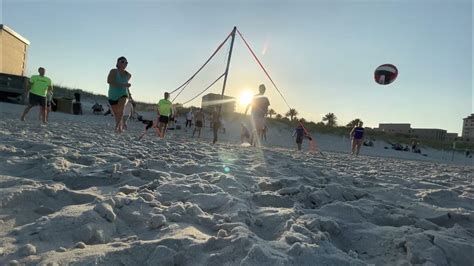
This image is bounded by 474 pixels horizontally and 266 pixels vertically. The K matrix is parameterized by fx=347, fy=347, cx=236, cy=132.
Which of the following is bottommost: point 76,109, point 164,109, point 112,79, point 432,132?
point 76,109

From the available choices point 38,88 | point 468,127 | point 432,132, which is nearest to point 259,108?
point 38,88

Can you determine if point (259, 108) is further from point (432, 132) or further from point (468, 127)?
point (468, 127)

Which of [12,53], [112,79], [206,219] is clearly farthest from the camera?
[12,53]

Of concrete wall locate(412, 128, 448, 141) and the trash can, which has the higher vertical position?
concrete wall locate(412, 128, 448, 141)

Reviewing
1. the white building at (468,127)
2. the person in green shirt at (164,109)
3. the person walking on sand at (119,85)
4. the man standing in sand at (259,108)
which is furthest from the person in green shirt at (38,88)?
the white building at (468,127)

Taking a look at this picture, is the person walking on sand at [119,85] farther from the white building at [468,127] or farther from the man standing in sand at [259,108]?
the white building at [468,127]

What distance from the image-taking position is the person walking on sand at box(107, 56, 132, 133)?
6.93m

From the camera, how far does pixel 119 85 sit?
6969mm

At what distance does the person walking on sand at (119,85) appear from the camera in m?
6.93

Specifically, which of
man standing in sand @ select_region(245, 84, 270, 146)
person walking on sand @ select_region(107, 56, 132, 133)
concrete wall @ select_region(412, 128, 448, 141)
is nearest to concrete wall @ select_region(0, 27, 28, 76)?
person walking on sand @ select_region(107, 56, 132, 133)

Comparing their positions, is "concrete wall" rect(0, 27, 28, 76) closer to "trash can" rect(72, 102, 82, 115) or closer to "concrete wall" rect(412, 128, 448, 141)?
"trash can" rect(72, 102, 82, 115)

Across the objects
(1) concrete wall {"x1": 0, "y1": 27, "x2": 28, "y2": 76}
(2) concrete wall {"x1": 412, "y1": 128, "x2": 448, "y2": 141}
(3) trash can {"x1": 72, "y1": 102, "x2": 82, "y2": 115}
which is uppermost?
(2) concrete wall {"x1": 412, "y1": 128, "x2": 448, "y2": 141}

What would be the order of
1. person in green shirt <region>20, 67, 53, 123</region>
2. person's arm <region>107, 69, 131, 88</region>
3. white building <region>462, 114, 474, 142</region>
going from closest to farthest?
person's arm <region>107, 69, 131, 88</region>
person in green shirt <region>20, 67, 53, 123</region>
white building <region>462, 114, 474, 142</region>

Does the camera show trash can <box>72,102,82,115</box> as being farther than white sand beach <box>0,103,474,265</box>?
Yes
